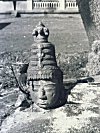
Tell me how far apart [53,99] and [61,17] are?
1506 cm

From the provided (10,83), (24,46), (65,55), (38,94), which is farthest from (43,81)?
(24,46)

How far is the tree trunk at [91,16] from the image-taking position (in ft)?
27.9

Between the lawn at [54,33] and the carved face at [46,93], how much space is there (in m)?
6.59

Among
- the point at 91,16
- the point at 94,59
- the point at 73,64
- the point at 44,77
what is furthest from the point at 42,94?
the point at 73,64

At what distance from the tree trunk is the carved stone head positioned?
1.77 meters

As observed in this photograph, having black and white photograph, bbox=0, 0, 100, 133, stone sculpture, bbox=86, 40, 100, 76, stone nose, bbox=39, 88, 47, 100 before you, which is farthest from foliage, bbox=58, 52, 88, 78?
stone nose, bbox=39, 88, 47, 100

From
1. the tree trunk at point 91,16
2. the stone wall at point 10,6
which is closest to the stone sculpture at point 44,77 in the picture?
the tree trunk at point 91,16

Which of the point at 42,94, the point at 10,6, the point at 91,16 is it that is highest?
the point at 91,16

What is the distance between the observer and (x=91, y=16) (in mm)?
8695

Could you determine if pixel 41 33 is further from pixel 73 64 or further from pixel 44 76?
pixel 73 64

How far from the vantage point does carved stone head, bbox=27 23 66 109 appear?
22.4 feet

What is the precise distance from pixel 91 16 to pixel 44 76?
92.2 inches

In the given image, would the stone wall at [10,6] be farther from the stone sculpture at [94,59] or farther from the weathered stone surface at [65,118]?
the weathered stone surface at [65,118]

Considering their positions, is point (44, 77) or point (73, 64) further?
point (73, 64)
